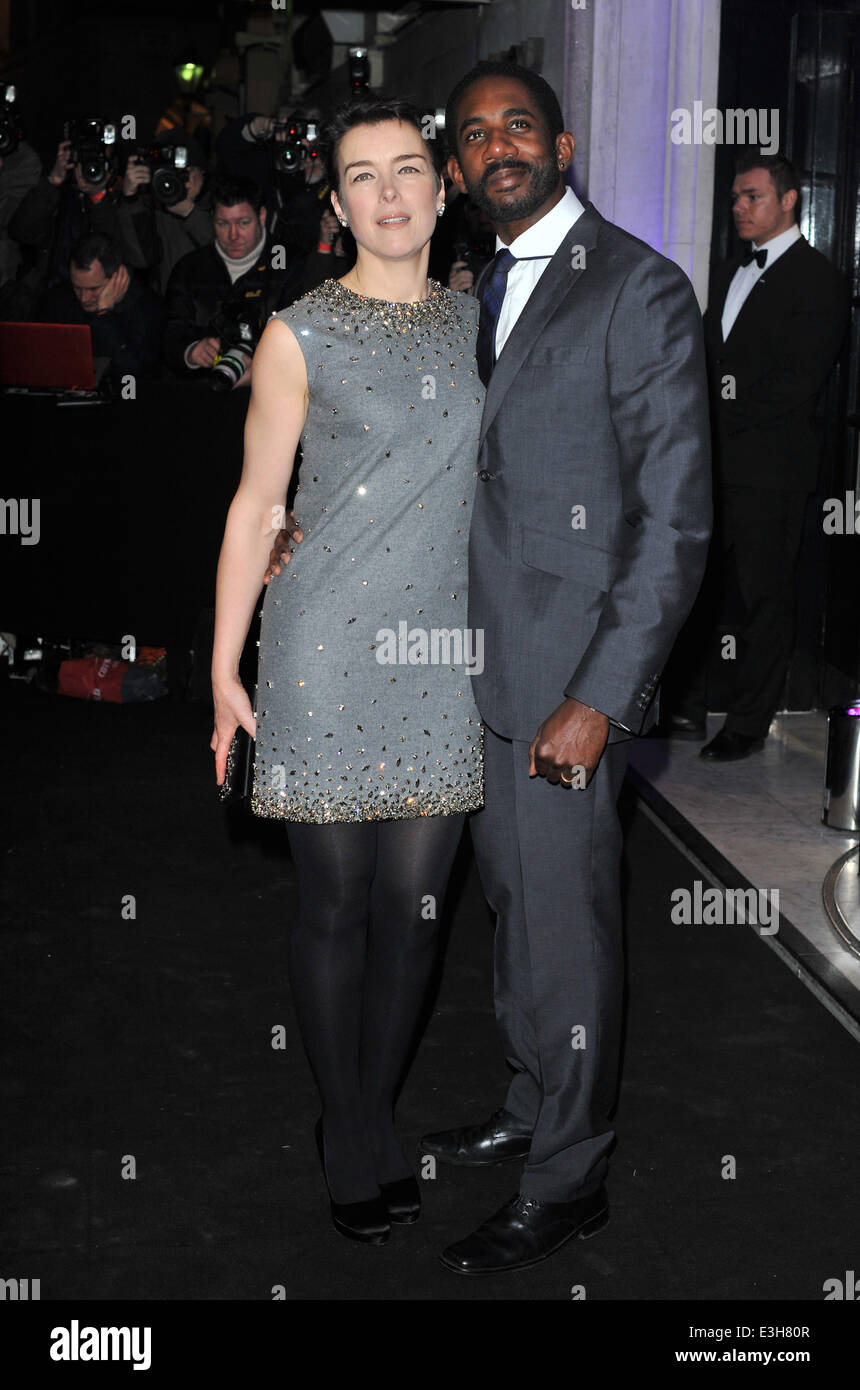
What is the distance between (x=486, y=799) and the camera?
2.72m

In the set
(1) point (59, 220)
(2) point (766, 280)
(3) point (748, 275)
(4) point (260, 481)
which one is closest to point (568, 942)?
(4) point (260, 481)

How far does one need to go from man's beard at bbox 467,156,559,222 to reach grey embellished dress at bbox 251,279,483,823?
0.60 feet

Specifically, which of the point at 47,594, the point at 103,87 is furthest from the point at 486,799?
the point at 103,87

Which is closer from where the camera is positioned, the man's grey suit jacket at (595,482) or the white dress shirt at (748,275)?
the man's grey suit jacket at (595,482)

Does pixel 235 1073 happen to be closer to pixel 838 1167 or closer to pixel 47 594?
pixel 838 1167

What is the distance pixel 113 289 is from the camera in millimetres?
7250

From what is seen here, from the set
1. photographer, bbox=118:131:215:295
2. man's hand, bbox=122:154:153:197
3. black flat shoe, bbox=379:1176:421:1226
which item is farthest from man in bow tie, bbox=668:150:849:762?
man's hand, bbox=122:154:153:197

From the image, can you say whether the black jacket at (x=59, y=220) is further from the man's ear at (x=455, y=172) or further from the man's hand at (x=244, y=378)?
the man's ear at (x=455, y=172)

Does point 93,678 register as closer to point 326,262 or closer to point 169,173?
point 326,262

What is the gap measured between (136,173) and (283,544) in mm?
6427

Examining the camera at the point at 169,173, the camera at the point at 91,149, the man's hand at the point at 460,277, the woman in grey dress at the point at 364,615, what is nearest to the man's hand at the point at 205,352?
the man's hand at the point at 460,277

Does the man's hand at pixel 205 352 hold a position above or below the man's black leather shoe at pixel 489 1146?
above

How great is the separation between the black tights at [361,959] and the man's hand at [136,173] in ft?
21.4

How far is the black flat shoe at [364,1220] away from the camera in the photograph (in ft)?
8.84
